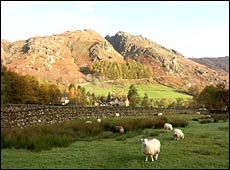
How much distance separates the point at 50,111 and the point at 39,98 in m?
52.3

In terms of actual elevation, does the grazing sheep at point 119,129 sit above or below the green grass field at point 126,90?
below

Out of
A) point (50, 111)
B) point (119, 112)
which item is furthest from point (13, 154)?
point (119, 112)

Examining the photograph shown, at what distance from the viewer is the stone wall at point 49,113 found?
23.8m

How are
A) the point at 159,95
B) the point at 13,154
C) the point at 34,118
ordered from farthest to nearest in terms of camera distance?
the point at 159,95
the point at 34,118
the point at 13,154

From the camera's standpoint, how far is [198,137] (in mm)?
21297

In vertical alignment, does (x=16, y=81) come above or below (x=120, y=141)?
above

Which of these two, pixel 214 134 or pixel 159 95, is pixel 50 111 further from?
pixel 159 95

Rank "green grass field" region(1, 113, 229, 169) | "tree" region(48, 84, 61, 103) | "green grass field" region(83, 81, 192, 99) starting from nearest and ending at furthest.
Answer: "green grass field" region(1, 113, 229, 169) < "tree" region(48, 84, 61, 103) < "green grass field" region(83, 81, 192, 99)

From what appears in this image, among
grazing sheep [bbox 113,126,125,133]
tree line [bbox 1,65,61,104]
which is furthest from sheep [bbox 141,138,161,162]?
tree line [bbox 1,65,61,104]

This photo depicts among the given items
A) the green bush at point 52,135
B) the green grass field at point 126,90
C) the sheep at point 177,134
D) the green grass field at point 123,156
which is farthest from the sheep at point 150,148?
the green grass field at point 126,90

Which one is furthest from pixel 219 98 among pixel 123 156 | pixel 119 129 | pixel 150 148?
pixel 150 148

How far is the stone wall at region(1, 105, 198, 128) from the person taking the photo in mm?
23822

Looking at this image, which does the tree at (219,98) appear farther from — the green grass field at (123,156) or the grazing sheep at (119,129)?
the green grass field at (123,156)

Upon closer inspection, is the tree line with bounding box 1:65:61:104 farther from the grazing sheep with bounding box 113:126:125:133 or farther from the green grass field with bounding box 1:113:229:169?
the green grass field with bounding box 1:113:229:169
